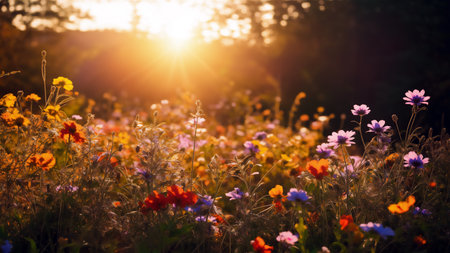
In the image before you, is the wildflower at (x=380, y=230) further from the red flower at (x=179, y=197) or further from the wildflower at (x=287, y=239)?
the red flower at (x=179, y=197)

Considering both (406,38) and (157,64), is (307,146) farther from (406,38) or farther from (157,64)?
(406,38)

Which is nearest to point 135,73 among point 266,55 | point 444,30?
point 266,55

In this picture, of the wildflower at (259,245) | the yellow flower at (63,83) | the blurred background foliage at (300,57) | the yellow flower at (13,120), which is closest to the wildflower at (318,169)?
the wildflower at (259,245)

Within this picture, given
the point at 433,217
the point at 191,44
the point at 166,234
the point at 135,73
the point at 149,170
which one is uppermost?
the point at 149,170

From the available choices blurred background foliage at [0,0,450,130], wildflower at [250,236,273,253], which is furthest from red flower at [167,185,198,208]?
blurred background foliage at [0,0,450,130]

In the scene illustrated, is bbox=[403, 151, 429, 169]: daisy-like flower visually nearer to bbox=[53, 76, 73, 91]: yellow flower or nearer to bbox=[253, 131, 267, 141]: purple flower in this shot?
bbox=[253, 131, 267, 141]: purple flower

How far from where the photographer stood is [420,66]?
11383mm

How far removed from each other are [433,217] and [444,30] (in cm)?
1129

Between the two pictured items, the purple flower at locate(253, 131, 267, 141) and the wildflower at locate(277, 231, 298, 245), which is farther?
the purple flower at locate(253, 131, 267, 141)

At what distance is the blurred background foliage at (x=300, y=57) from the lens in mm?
10586

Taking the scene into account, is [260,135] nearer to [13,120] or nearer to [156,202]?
[156,202]

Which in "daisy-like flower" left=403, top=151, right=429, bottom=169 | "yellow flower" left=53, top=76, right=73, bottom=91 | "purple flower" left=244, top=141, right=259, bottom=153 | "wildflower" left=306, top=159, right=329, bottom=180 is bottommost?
"purple flower" left=244, top=141, right=259, bottom=153

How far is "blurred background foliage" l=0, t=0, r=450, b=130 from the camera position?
10586 mm

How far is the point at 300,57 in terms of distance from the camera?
12.2 meters
